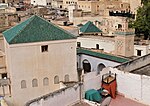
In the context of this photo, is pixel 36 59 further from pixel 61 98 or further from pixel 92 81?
pixel 61 98

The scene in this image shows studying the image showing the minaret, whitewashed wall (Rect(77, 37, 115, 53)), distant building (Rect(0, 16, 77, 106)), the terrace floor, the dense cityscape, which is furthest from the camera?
whitewashed wall (Rect(77, 37, 115, 53))

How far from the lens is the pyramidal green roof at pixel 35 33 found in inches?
468

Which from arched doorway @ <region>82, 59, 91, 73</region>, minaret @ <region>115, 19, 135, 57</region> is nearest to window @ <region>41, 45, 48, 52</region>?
minaret @ <region>115, 19, 135, 57</region>

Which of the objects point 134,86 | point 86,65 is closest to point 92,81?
point 134,86

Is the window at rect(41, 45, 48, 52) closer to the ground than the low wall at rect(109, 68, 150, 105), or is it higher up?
higher up

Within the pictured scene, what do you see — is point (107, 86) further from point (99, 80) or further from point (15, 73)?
point (15, 73)

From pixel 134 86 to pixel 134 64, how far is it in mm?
1879

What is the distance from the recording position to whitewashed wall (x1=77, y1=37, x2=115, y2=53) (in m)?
19.8

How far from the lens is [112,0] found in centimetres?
4512

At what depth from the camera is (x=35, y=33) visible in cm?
1215

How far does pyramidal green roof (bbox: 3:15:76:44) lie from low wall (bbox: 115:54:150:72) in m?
2.40

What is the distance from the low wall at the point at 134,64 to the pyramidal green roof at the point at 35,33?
7.86 ft

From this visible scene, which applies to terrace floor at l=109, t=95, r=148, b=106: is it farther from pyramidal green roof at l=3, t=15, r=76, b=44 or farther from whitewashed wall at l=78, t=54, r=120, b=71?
whitewashed wall at l=78, t=54, r=120, b=71

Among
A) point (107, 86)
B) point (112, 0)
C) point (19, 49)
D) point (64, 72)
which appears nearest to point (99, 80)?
point (107, 86)
